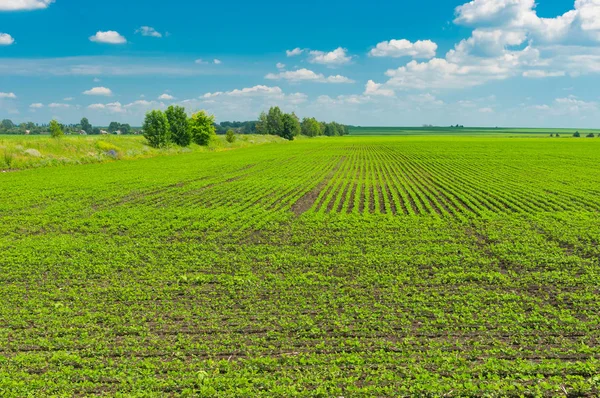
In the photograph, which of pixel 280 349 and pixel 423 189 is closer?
pixel 280 349

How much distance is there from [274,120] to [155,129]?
98961 millimetres

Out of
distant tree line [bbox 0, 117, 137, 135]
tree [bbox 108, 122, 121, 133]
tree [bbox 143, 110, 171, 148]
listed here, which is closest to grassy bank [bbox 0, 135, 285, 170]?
tree [bbox 143, 110, 171, 148]

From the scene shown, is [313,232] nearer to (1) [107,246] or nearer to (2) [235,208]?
(2) [235,208]

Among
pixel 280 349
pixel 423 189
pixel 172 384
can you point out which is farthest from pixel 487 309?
pixel 423 189

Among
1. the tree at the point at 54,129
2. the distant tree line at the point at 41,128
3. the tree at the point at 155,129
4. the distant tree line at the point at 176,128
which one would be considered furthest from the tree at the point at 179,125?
the distant tree line at the point at 41,128

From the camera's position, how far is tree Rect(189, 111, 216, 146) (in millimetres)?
85875

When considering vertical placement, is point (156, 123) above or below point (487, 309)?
above

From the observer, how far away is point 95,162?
48438mm

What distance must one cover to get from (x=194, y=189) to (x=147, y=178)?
752 cm

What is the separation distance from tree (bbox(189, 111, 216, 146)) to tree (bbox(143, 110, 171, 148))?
13878mm

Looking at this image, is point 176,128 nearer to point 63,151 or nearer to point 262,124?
point 63,151

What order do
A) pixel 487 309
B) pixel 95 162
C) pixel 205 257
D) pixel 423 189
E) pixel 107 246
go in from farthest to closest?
pixel 95 162 < pixel 423 189 < pixel 107 246 < pixel 205 257 < pixel 487 309

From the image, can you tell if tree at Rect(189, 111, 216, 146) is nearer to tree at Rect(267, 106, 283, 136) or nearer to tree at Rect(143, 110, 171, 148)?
tree at Rect(143, 110, 171, 148)

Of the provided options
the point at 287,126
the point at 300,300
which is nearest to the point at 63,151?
the point at 300,300
